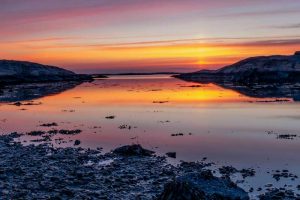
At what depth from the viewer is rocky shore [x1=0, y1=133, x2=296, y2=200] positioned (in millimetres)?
15016

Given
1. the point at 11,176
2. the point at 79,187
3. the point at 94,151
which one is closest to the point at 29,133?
the point at 94,151

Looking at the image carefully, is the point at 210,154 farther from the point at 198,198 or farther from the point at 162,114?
the point at 162,114

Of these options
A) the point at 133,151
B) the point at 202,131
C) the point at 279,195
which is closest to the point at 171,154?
the point at 133,151

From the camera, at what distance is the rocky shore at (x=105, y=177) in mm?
15016

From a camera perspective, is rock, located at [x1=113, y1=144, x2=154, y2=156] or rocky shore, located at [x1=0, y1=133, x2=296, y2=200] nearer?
rocky shore, located at [x1=0, y1=133, x2=296, y2=200]

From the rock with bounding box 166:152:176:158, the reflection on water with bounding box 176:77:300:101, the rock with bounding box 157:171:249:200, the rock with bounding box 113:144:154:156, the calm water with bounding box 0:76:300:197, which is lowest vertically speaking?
the reflection on water with bounding box 176:77:300:101

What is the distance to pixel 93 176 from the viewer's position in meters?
20.1

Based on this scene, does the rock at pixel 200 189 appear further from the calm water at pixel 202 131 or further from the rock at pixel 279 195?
the calm water at pixel 202 131

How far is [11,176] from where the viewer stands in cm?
1994

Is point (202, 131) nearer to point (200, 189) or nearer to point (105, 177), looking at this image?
point (105, 177)

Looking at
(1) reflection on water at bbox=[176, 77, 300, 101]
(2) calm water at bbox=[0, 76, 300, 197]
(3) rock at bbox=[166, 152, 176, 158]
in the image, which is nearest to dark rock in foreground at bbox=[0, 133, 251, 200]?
(3) rock at bbox=[166, 152, 176, 158]

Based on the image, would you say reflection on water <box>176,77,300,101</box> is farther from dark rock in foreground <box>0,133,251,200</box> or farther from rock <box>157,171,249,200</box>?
rock <box>157,171,249,200</box>

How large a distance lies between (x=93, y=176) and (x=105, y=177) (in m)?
0.69

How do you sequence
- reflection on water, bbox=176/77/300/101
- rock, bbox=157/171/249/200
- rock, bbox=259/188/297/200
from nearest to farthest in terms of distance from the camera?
rock, bbox=157/171/249/200 < rock, bbox=259/188/297/200 < reflection on water, bbox=176/77/300/101
